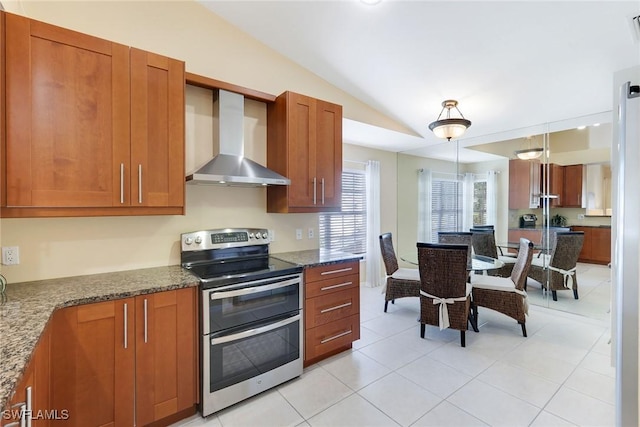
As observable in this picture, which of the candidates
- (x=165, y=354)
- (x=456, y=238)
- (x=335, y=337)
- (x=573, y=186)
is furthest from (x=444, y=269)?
(x=573, y=186)

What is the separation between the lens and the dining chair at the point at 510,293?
10.0 ft

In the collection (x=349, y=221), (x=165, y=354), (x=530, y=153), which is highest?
(x=530, y=153)

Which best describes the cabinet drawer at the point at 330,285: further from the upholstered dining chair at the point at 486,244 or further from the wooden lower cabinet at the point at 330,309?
the upholstered dining chair at the point at 486,244

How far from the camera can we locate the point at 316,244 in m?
3.29

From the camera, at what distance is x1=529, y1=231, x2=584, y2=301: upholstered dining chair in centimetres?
388

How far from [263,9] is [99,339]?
2.70 m

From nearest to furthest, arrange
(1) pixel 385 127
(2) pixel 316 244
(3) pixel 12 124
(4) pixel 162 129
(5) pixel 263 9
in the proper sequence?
(3) pixel 12 124
(4) pixel 162 129
(5) pixel 263 9
(2) pixel 316 244
(1) pixel 385 127

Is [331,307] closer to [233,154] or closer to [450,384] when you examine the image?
[450,384]

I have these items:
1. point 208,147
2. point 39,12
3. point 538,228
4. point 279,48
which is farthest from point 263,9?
point 538,228

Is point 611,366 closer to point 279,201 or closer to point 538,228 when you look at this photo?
point 538,228

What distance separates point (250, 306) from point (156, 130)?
4.63ft

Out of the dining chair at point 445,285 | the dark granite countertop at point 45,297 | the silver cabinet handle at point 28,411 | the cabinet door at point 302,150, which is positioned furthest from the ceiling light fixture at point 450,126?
the silver cabinet handle at point 28,411

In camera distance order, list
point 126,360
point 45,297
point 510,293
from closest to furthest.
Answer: point 45,297
point 126,360
point 510,293

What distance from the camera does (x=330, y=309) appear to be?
259 centimetres
